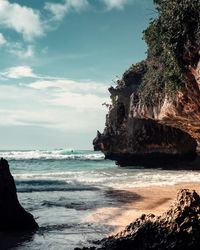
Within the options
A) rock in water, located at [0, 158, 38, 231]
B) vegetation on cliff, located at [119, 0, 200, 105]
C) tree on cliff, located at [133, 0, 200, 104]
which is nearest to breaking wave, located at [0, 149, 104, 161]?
vegetation on cliff, located at [119, 0, 200, 105]

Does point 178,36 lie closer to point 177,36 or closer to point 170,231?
point 177,36

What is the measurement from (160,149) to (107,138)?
251 inches

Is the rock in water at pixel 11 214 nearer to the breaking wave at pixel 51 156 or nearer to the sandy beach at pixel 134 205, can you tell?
the sandy beach at pixel 134 205

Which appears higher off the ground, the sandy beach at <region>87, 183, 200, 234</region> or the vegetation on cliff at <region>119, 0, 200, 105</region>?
the vegetation on cliff at <region>119, 0, 200, 105</region>

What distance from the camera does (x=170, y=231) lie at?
7.51 m

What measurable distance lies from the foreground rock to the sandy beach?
333 cm

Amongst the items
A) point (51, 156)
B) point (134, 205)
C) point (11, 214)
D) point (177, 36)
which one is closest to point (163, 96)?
point (177, 36)

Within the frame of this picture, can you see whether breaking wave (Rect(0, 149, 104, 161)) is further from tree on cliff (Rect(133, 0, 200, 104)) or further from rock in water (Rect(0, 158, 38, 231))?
rock in water (Rect(0, 158, 38, 231))

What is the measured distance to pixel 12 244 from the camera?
10031mm

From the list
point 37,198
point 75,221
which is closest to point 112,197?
point 37,198

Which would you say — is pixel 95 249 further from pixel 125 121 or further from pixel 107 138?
pixel 107 138

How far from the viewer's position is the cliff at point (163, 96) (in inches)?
662

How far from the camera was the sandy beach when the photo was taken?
1321 cm

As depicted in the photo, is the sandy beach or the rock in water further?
the sandy beach
